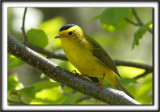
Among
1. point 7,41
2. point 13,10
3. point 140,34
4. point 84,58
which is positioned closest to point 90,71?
point 84,58

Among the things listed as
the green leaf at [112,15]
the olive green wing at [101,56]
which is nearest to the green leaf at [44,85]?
the olive green wing at [101,56]

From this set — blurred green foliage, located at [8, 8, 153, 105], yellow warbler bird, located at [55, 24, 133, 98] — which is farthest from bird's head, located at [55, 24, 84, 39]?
blurred green foliage, located at [8, 8, 153, 105]

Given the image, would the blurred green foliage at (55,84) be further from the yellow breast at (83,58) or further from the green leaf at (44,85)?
the yellow breast at (83,58)

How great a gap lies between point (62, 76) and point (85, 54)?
0.91 meters

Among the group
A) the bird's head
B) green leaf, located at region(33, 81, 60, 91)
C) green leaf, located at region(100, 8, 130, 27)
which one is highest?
green leaf, located at region(100, 8, 130, 27)

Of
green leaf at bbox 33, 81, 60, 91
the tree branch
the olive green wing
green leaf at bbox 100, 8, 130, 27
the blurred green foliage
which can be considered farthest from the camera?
the olive green wing

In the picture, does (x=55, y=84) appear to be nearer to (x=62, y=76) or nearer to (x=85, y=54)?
(x=62, y=76)

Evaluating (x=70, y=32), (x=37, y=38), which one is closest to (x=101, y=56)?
(x=70, y=32)

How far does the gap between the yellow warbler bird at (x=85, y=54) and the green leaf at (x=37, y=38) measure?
0.41m

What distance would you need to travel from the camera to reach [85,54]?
3951 mm

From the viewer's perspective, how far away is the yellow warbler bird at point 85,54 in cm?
386

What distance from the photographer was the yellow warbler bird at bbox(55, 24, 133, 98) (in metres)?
3.86

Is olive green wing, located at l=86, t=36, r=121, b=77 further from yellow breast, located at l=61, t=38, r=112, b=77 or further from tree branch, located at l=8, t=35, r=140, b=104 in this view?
tree branch, located at l=8, t=35, r=140, b=104

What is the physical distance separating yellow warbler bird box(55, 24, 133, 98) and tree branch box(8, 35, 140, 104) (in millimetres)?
664
